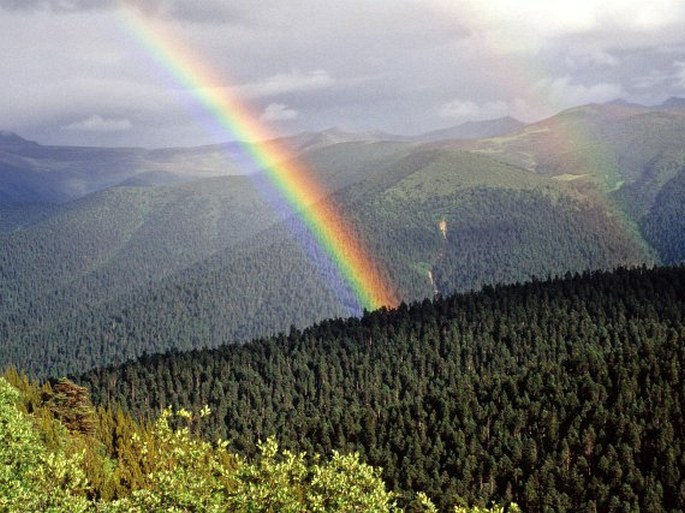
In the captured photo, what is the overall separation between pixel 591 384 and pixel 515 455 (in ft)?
109

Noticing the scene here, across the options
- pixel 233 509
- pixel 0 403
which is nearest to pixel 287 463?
pixel 233 509

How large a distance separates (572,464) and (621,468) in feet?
41.6

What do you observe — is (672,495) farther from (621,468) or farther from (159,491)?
(159,491)

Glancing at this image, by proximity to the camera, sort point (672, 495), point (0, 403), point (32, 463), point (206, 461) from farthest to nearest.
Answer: point (672, 495) < point (0, 403) < point (32, 463) < point (206, 461)

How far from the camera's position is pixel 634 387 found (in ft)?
619

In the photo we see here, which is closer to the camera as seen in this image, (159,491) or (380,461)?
(159,491)

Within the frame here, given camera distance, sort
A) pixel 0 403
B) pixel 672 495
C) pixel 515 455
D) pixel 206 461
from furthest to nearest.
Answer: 1. pixel 515 455
2. pixel 672 495
3. pixel 0 403
4. pixel 206 461

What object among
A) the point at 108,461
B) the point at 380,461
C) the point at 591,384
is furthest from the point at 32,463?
the point at 591,384

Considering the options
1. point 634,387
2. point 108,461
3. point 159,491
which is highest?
point 159,491

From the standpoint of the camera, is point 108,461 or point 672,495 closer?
point 108,461

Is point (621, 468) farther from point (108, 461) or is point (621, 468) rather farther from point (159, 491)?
point (159, 491)

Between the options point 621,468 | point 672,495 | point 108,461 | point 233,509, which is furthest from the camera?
point 621,468

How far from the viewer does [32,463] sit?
234 feet

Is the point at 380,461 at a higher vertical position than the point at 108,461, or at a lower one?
lower
